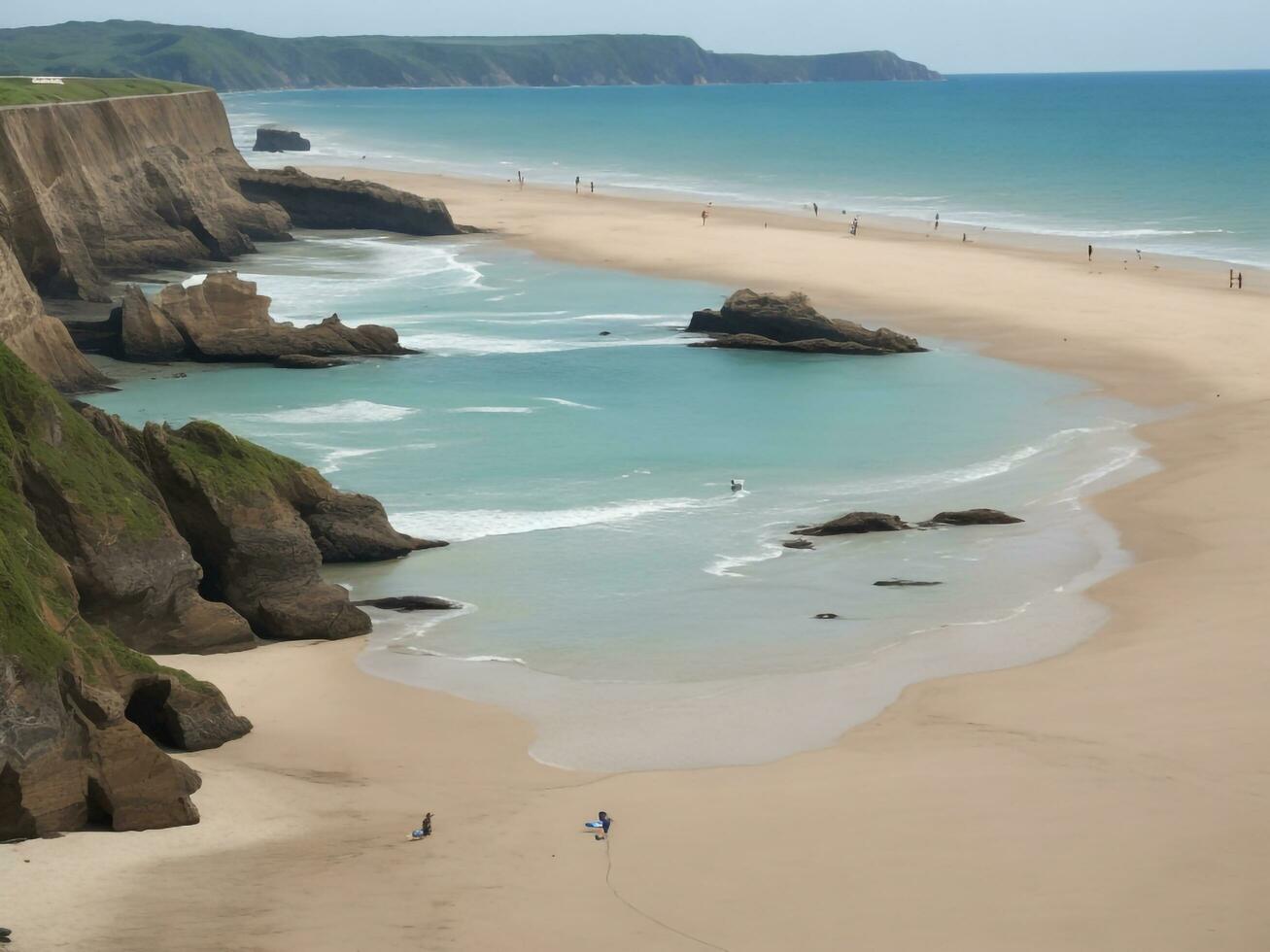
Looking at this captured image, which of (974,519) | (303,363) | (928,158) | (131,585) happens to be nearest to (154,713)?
(131,585)

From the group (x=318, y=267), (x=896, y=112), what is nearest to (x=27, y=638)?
(x=318, y=267)

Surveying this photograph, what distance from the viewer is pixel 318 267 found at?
188 ft

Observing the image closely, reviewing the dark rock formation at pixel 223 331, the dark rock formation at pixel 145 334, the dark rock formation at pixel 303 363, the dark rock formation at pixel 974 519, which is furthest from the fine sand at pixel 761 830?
the dark rock formation at pixel 145 334

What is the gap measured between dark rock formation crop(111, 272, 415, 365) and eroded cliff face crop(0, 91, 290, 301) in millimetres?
6229

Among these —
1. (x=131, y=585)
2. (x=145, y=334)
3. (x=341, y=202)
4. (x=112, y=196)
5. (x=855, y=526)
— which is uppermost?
(x=341, y=202)

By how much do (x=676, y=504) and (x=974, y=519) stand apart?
473 cm

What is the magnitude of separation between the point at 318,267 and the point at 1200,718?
44625 millimetres

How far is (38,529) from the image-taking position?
16.4 meters

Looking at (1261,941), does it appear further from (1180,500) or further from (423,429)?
(423,429)

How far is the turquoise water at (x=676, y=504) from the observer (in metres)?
18.9

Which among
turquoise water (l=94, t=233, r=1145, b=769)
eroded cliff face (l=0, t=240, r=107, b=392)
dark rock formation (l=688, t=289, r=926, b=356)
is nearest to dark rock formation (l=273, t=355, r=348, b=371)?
turquoise water (l=94, t=233, r=1145, b=769)

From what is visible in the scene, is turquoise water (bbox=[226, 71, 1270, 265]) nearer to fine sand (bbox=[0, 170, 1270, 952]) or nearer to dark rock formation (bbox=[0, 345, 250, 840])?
fine sand (bbox=[0, 170, 1270, 952])

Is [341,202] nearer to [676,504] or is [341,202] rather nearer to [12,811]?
Answer: [676,504]

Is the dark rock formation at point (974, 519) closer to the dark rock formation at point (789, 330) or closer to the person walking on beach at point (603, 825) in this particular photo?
the person walking on beach at point (603, 825)
